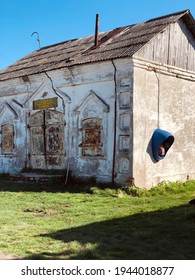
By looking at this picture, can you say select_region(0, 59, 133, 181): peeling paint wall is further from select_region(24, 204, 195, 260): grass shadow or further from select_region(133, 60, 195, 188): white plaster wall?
select_region(24, 204, 195, 260): grass shadow

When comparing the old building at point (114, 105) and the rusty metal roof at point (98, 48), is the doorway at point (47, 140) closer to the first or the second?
the old building at point (114, 105)

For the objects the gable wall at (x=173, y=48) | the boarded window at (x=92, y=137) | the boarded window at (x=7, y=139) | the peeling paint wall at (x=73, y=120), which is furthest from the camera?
the boarded window at (x=7, y=139)

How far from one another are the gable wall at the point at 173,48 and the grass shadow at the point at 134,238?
535 centimetres

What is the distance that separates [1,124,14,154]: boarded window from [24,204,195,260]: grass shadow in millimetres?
8512

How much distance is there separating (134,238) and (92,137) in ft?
20.4

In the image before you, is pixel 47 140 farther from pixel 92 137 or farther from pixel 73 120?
pixel 92 137

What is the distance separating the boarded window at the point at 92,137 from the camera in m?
11.8

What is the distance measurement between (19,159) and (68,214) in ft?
23.3

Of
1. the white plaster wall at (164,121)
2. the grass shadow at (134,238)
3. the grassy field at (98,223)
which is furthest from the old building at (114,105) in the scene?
the grass shadow at (134,238)

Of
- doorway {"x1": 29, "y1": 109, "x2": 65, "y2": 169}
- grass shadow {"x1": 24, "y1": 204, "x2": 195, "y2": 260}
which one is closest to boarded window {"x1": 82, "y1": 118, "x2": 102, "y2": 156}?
doorway {"x1": 29, "y1": 109, "x2": 65, "y2": 169}

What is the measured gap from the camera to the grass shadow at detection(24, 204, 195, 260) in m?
5.06

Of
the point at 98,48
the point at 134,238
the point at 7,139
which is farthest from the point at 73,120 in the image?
the point at 134,238

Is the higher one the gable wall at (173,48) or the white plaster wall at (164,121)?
the gable wall at (173,48)
